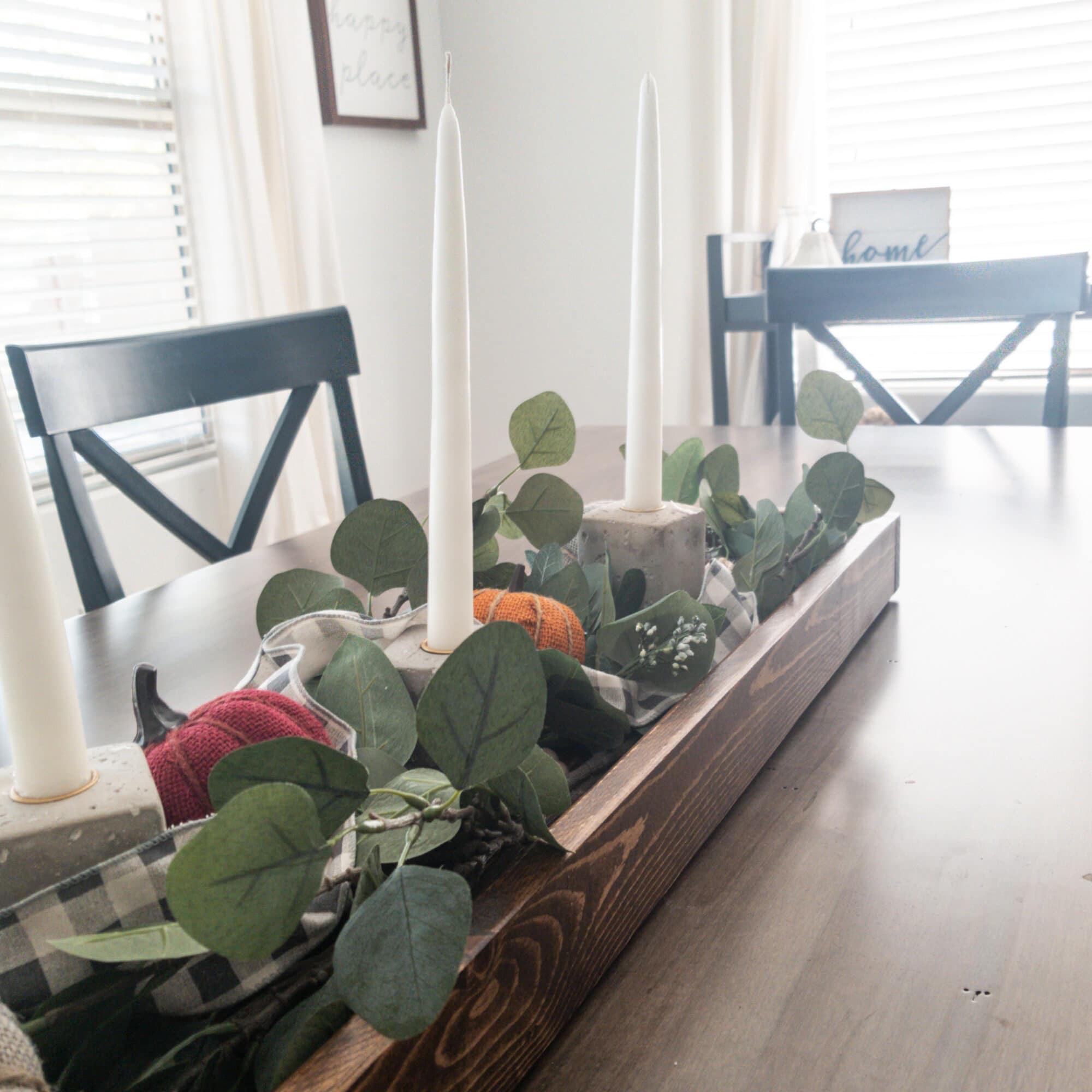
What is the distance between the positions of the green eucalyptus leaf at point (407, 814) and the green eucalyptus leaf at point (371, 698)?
1.1 inches

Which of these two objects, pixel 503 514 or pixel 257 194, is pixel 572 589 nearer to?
pixel 503 514

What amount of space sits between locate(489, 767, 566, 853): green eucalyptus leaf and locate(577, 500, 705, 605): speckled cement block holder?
21 centimetres

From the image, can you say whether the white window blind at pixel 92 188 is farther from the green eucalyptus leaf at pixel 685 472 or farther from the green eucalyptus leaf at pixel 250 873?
the green eucalyptus leaf at pixel 250 873

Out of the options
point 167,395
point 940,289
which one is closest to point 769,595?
point 167,395

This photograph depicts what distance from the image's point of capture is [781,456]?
3.97 feet

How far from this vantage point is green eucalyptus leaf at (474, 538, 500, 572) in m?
0.50

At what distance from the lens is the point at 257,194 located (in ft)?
7.29

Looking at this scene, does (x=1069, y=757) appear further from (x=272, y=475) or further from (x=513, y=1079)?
(x=272, y=475)

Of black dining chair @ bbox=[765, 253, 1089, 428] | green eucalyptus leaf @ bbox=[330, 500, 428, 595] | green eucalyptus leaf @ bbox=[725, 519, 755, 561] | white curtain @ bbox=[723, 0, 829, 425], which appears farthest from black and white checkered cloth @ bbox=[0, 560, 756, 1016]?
white curtain @ bbox=[723, 0, 829, 425]

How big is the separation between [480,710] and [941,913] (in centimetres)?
21

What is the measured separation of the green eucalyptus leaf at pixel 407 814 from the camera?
289 millimetres

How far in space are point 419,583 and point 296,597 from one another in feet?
0.18

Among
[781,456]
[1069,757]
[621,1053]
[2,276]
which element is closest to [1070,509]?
[781,456]

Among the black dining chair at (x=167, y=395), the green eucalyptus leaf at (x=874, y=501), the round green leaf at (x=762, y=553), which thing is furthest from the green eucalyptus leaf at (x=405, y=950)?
the black dining chair at (x=167, y=395)
